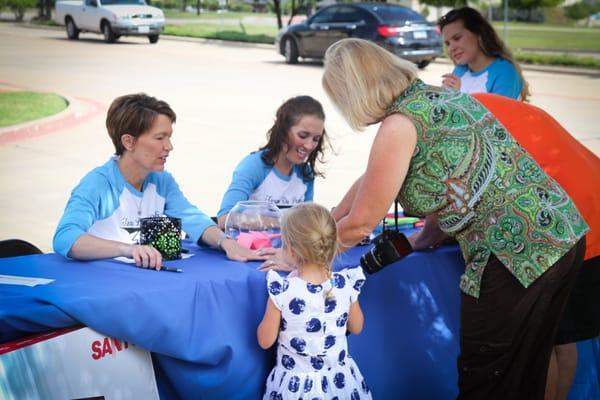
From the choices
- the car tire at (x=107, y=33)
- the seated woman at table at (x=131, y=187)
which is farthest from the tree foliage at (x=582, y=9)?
the seated woman at table at (x=131, y=187)

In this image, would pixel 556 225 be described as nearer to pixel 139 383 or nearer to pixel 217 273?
pixel 217 273

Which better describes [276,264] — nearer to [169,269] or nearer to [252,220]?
[169,269]

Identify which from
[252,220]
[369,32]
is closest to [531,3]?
[369,32]

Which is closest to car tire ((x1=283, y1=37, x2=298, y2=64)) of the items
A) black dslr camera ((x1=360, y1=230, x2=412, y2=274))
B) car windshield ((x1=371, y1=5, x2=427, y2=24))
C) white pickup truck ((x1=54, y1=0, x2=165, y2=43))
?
car windshield ((x1=371, y1=5, x2=427, y2=24))

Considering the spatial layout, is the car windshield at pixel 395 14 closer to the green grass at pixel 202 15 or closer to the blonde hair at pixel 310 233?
the blonde hair at pixel 310 233

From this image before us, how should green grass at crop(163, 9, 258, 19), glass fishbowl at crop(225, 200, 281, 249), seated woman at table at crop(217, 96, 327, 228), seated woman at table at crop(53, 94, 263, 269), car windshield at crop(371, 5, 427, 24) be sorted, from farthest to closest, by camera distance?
green grass at crop(163, 9, 258, 19), car windshield at crop(371, 5, 427, 24), seated woman at table at crop(217, 96, 327, 228), glass fishbowl at crop(225, 200, 281, 249), seated woman at table at crop(53, 94, 263, 269)

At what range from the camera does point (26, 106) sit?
14.8 metres

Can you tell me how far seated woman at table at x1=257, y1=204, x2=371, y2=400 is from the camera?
314 cm

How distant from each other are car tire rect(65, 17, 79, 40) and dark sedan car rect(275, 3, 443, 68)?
6.95 meters

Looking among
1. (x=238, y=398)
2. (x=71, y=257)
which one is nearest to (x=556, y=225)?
(x=238, y=398)

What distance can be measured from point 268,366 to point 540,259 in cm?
111

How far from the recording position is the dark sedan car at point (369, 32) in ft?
67.4

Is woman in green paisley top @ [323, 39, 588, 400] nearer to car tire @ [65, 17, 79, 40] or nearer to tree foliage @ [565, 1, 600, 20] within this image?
car tire @ [65, 17, 79, 40]

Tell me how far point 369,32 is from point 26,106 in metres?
8.99
